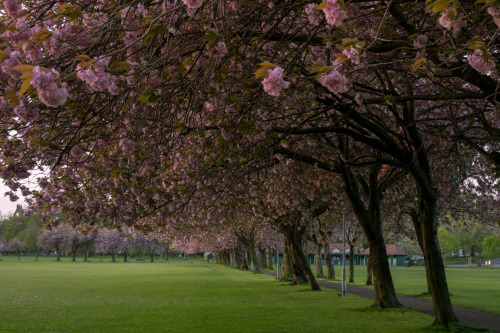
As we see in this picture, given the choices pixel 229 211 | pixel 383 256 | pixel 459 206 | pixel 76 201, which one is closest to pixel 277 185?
pixel 229 211

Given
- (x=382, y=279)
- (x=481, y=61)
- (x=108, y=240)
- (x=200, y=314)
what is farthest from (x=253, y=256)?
(x=108, y=240)

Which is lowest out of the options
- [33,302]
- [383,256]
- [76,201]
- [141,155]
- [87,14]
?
[33,302]

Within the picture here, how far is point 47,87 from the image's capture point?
323 centimetres

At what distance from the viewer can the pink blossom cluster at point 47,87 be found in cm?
313

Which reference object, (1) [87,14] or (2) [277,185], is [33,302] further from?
(1) [87,14]

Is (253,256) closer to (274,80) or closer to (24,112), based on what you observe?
(24,112)

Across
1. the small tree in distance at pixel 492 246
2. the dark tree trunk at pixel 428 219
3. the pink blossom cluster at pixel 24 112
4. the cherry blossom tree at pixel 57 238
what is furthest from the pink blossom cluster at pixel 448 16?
the cherry blossom tree at pixel 57 238

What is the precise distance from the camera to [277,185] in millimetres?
16656

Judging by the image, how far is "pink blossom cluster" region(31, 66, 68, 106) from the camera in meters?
3.13

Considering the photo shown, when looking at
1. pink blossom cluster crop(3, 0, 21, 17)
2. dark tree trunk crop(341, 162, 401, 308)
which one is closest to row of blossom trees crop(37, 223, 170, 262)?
dark tree trunk crop(341, 162, 401, 308)

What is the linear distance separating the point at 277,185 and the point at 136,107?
1002 cm

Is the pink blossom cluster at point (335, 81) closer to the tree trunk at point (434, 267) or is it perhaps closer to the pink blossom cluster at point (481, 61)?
the pink blossom cluster at point (481, 61)

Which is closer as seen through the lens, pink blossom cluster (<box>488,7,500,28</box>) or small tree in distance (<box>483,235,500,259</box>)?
pink blossom cluster (<box>488,7,500,28</box>)

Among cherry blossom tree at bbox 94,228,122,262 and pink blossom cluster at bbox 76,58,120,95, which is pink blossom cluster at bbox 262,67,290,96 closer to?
pink blossom cluster at bbox 76,58,120,95
